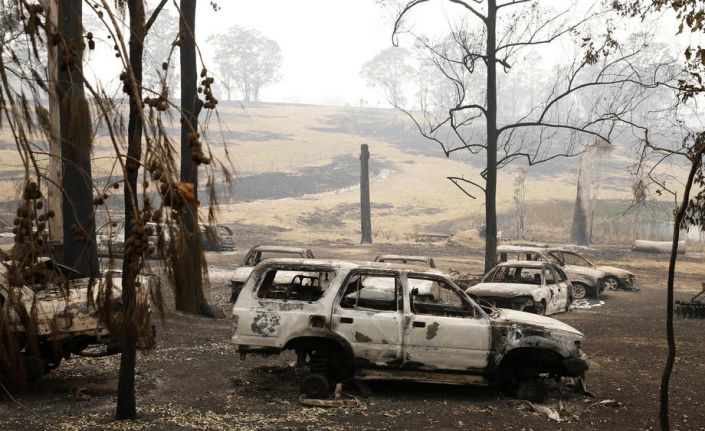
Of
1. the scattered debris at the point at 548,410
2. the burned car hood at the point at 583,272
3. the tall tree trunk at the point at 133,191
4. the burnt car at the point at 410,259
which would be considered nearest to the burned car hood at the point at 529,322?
the scattered debris at the point at 548,410

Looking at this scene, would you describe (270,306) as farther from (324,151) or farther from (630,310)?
(324,151)

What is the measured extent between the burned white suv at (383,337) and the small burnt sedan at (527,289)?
519 cm

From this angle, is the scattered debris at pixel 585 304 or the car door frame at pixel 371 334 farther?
the scattered debris at pixel 585 304

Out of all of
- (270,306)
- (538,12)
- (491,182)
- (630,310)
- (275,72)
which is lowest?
(630,310)

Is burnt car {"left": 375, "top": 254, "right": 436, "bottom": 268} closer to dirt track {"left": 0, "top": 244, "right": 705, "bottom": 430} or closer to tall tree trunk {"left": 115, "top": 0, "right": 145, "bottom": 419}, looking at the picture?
dirt track {"left": 0, "top": 244, "right": 705, "bottom": 430}

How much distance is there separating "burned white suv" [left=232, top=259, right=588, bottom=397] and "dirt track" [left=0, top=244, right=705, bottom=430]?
0.40 metres

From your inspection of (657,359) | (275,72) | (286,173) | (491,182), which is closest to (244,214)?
(286,173)

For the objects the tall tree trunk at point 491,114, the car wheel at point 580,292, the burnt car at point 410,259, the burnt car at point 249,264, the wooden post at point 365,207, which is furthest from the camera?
the wooden post at point 365,207

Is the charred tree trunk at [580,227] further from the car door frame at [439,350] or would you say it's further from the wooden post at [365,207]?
the car door frame at [439,350]

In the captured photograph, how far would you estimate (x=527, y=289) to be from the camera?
595 inches

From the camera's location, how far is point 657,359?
1184cm

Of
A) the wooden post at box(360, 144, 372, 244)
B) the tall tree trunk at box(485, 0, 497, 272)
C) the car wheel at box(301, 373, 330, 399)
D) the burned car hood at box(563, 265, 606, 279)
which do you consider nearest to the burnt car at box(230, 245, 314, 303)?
the tall tree trunk at box(485, 0, 497, 272)

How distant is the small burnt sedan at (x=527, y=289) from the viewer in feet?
49.3

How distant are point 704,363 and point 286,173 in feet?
168
